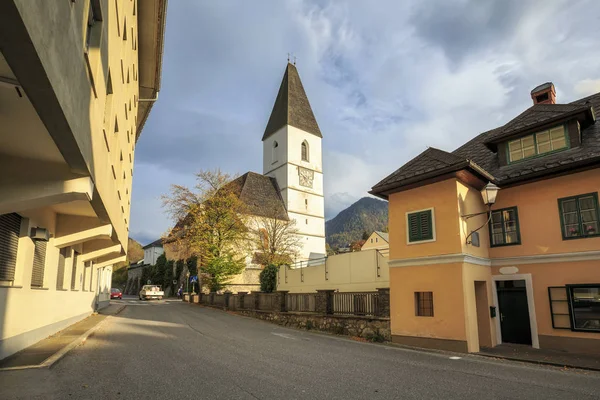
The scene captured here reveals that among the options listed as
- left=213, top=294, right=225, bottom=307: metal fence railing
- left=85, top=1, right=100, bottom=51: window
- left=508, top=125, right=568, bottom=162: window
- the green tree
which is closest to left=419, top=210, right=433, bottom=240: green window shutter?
left=508, top=125, right=568, bottom=162: window

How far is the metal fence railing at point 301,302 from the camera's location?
63.7 feet

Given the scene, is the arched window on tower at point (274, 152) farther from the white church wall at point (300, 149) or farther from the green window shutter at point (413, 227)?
the green window shutter at point (413, 227)

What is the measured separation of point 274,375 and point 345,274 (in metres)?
15.9

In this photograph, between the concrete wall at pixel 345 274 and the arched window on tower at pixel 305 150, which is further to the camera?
the arched window on tower at pixel 305 150

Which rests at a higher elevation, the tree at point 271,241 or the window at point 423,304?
the tree at point 271,241

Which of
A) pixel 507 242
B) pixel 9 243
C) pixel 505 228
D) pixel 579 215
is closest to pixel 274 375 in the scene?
pixel 9 243

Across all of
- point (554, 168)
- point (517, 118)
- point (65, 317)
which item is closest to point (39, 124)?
point (65, 317)

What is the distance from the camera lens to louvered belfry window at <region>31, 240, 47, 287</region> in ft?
35.0

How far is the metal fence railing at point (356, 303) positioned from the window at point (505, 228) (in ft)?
16.7

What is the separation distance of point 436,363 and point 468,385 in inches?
105

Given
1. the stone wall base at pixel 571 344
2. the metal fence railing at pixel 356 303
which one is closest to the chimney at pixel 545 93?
the stone wall base at pixel 571 344

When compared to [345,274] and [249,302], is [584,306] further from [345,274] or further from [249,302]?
[249,302]

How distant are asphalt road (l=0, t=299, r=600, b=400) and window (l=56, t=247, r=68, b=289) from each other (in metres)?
2.74

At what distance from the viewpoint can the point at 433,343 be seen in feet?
44.0
